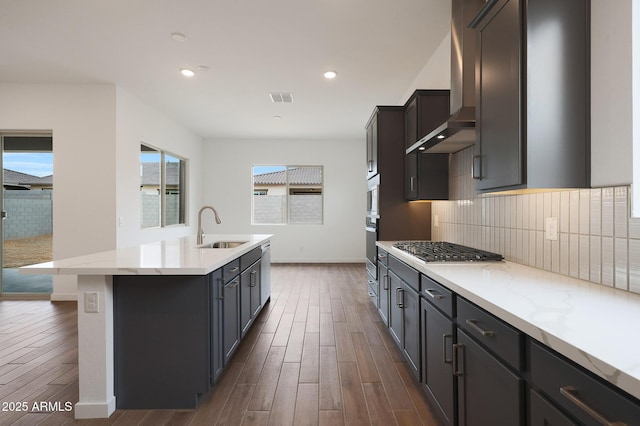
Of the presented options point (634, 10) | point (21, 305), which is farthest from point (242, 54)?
point (21, 305)

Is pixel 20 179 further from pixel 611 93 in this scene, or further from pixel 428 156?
pixel 611 93

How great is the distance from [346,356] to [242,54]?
3146 mm

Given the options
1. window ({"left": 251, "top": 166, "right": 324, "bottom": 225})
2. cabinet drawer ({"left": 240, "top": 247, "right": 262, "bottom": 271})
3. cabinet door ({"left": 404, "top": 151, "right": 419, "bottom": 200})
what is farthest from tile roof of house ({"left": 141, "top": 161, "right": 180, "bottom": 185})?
cabinet door ({"left": 404, "top": 151, "right": 419, "bottom": 200})

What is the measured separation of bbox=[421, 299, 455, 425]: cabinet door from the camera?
1.67m

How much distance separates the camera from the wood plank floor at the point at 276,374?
202 centimetres

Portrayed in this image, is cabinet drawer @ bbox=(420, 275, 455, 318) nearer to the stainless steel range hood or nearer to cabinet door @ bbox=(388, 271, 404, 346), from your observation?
cabinet door @ bbox=(388, 271, 404, 346)

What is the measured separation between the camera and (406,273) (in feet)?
8.05

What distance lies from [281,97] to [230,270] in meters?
3.29

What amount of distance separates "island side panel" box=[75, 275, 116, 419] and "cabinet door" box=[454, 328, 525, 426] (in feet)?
6.29

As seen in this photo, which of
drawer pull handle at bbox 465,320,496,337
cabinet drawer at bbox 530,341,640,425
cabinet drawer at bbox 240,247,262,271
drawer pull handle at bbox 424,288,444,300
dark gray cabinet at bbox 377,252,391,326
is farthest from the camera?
dark gray cabinet at bbox 377,252,391,326

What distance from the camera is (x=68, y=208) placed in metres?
4.52

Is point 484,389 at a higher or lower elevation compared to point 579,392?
lower

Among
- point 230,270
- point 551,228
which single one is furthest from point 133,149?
point 551,228

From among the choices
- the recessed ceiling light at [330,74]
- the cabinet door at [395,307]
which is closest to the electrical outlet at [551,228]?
the cabinet door at [395,307]
